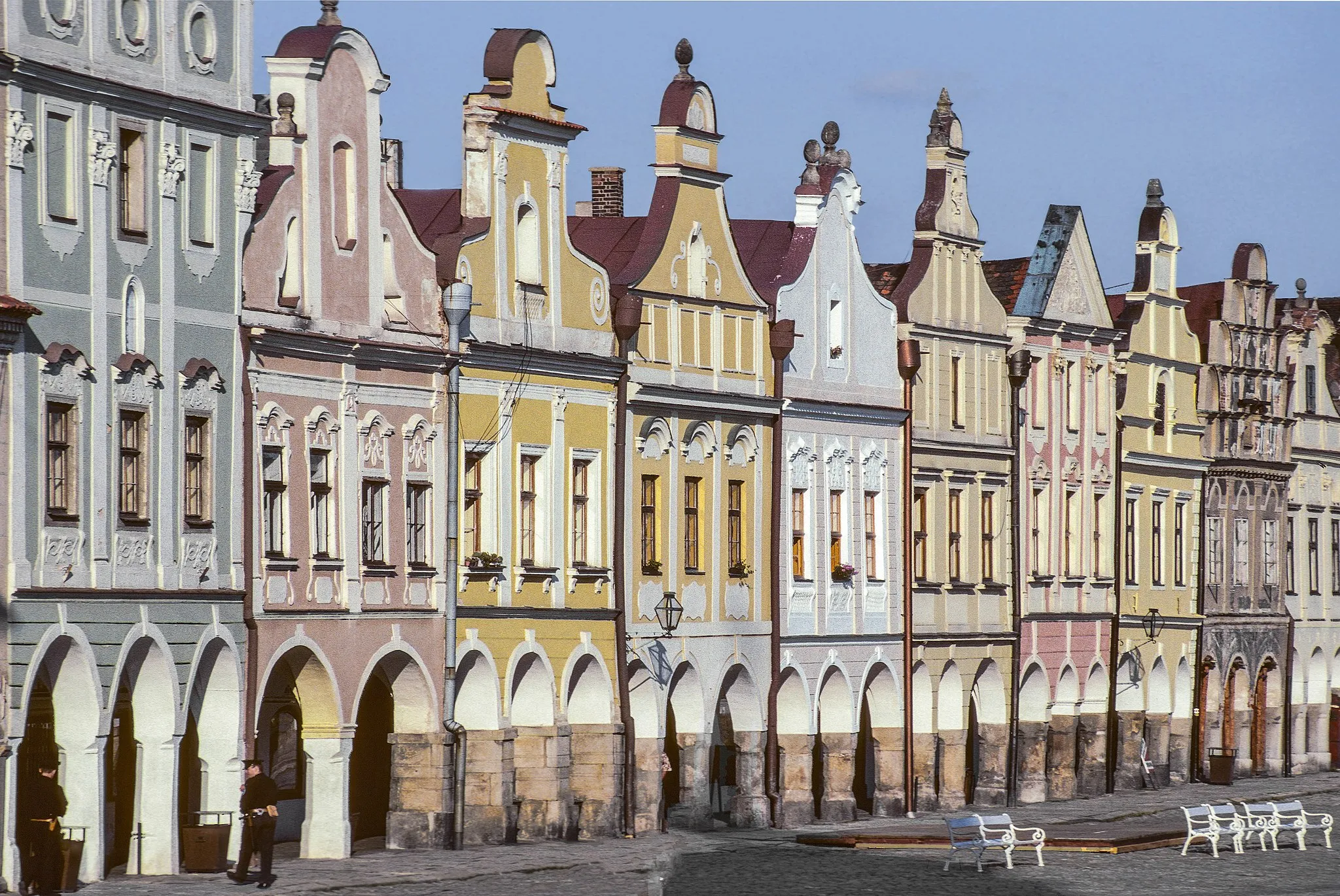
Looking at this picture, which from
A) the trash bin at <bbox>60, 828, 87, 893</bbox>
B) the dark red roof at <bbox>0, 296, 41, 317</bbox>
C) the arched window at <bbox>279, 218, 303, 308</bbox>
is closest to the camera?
the dark red roof at <bbox>0, 296, 41, 317</bbox>

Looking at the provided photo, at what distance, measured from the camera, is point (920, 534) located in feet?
207

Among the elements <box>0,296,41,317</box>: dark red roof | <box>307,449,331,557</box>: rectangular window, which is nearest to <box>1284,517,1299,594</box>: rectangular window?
<box>307,449,331,557</box>: rectangular window

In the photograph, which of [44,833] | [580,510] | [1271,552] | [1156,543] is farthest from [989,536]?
[44,833]

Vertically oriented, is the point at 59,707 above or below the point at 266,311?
below

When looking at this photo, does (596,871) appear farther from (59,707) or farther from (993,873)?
(59,707)

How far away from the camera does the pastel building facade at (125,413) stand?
38.5 meters

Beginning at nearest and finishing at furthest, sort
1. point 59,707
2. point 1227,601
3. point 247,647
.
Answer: point 59,707, point 247,647, point 1227,601

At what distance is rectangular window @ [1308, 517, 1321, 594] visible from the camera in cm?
8375

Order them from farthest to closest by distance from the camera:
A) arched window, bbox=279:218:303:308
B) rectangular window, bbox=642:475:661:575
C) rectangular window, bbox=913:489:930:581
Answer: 1. rectangular window, bbox=913:489:930:581
2. rectangular window, bbox=642:475:661:575
3. arched window, bbox=279:218:303:308

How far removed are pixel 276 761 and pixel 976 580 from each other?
20881 millimetres

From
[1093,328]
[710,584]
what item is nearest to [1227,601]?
[1093,328]

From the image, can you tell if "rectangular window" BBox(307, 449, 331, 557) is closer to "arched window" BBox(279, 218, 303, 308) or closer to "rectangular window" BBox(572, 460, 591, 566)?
"arched window" BBox(279, 218, 303, 308)

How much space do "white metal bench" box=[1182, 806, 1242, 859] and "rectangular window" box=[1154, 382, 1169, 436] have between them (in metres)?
23.6

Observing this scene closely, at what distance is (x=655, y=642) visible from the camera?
176 feet
